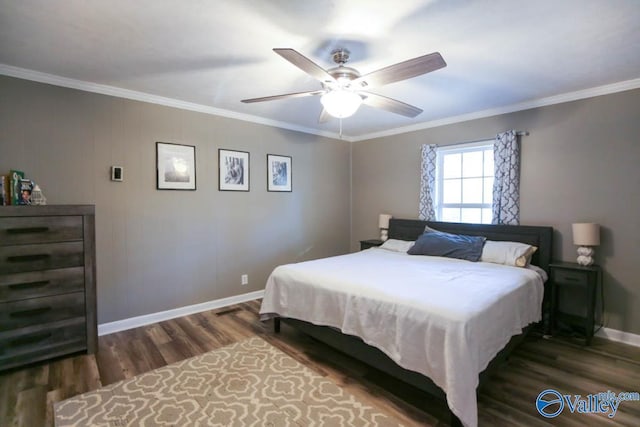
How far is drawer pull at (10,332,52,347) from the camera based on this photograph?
2342 millimetres

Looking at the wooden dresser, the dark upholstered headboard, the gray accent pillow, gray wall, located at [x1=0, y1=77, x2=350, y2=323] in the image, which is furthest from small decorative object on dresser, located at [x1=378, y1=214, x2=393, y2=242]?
the wooden dresser

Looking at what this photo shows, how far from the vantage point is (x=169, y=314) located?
137 inches

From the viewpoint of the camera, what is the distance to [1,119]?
8.41 ft

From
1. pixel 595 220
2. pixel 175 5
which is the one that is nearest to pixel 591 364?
pixel 595 220

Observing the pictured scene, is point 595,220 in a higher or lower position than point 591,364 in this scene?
higher

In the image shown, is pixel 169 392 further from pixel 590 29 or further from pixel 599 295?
pixel 599 295

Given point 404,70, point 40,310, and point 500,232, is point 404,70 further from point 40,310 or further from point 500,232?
point 40,310

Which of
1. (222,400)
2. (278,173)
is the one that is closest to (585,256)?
(222,400)

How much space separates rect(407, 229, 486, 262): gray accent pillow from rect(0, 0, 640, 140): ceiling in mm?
1583

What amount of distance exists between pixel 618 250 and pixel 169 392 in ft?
13.5

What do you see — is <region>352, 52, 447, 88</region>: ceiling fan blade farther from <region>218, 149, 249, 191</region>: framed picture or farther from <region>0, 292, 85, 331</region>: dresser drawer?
<region>0, 292, 85, 331</region>: dresser drawer

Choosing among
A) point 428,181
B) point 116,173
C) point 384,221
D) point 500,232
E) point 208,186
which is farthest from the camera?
point 384,221

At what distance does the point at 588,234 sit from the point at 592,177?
630mm

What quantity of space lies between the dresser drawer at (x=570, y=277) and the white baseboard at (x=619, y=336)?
0.66 meters
